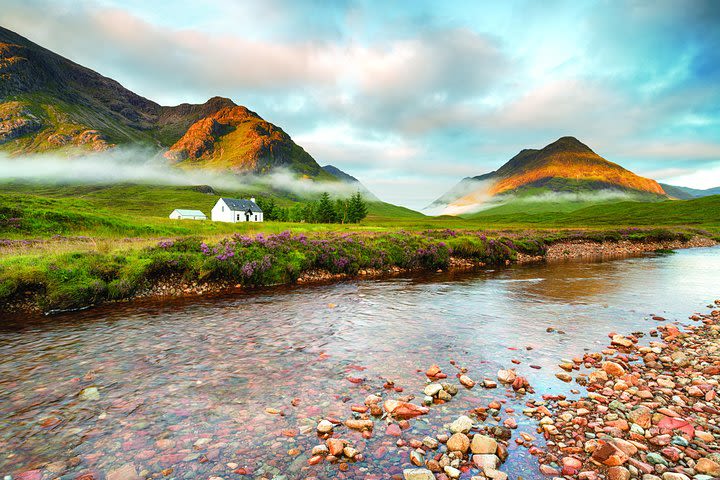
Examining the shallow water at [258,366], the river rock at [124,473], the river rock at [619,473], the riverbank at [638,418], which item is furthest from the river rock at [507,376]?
the river rock at [124,473]

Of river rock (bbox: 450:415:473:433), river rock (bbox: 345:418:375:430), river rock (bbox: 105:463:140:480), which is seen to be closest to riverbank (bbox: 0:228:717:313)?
river rock (bbox: 105:463:140:480)

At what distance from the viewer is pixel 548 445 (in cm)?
643

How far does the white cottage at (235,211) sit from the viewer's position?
13812 centimetres

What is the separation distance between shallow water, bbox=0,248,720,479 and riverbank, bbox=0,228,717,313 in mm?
2223

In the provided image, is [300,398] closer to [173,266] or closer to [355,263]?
[173,266]

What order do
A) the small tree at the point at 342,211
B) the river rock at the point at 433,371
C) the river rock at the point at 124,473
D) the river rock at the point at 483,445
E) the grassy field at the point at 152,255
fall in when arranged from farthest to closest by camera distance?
1. the small tree at the point at 342,211
2. the grassy field at the point at 152,255
3. the river rock at the point at 433,371
4. the river rock at the point at 483,445
5. the river rock at the point at 124,473

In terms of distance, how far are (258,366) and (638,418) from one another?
961 cm

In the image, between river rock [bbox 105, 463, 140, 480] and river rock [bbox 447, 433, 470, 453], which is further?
river rock [bbox 447, 433, 470, 453]

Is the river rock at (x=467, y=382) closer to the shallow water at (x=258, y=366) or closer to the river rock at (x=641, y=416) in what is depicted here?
the shallow water at (x=258, y=366)

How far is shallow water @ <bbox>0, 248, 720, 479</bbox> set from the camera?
6402 mm

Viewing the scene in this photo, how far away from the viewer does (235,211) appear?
13838cm

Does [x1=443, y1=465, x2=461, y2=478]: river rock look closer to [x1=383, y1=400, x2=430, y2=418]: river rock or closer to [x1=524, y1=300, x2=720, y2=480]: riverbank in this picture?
[x1=524, y1=300, x2=720, y2=480]: riverbank

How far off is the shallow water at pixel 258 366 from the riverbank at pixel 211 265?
2223 mm

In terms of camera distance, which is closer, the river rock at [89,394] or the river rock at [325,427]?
the river rock at [325,427]
